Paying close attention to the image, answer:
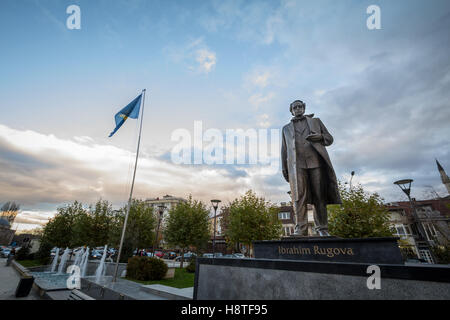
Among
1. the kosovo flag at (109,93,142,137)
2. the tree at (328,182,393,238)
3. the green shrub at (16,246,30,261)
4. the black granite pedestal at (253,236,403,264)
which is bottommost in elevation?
the green shrub at (16,246,30,261)

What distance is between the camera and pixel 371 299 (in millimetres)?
2764

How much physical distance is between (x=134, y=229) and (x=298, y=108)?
23.7m

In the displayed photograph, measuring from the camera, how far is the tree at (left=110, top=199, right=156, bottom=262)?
2245 centimetres

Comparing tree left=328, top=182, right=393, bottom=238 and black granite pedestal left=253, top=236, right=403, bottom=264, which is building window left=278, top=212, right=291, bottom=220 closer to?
tree left=328, top=182, right=393, bottom=238

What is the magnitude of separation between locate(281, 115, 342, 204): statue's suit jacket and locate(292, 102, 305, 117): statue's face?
0.26 meters

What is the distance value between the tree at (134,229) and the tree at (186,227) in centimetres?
316

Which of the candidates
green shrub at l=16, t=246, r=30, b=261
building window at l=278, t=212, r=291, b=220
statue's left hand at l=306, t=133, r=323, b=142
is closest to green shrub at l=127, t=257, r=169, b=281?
statue's left hand at l=306, t=133, r=323, b=142

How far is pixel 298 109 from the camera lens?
623cm

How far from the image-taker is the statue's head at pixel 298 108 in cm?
618

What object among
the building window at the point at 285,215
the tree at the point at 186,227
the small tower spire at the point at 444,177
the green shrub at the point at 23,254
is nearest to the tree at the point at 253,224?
the tree at the point at 186,227

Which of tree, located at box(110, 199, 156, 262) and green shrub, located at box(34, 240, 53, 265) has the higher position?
tree, located at box(110, 199, 156, 262)

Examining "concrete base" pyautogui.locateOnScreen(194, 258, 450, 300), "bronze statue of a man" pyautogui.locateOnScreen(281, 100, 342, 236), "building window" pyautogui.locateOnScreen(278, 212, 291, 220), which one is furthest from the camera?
"building window" pyautogui.locateOnScreen(278, 212, 291, 220)
